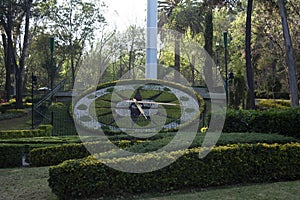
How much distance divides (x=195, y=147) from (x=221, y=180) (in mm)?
696

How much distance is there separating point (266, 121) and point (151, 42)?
10.8 meters

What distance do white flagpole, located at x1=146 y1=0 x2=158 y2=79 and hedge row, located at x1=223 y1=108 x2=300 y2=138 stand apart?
9.51 metres

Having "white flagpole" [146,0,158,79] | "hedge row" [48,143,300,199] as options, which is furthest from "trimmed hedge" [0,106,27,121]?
"hedge row" [48,143,300,199]

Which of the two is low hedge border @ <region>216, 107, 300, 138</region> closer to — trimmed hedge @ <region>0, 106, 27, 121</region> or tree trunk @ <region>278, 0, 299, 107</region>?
tree trunk @ <region>278, 0, 299, 107</region>

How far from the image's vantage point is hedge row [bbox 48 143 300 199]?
542 cm

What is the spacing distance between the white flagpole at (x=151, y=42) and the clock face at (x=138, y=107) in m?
2.25

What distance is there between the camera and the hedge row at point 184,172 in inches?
213

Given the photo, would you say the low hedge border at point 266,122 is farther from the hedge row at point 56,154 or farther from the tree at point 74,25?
the tree at point 74,25

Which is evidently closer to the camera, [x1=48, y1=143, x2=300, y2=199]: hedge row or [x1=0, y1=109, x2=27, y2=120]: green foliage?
[x1=48, y1=143, x2=300, y2=199]: hedge row

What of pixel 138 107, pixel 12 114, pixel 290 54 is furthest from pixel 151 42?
pixel 12 114

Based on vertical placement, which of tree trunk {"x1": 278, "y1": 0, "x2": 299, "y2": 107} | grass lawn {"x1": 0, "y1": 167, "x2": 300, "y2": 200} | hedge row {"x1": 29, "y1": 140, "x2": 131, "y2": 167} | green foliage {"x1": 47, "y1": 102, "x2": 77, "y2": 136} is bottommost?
grass lawn {"x1": 0, "y1": 167, "x2": 300, "y2": 200}

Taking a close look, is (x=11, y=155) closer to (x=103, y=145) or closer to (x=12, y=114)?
(x=103, y=145)

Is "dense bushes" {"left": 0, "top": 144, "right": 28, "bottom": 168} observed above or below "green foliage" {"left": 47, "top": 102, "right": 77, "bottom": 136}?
below

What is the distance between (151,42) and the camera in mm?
18516
